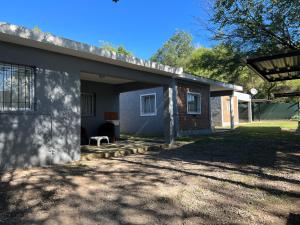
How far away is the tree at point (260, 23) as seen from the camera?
34.0 feet

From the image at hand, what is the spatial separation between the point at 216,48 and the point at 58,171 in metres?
11.1

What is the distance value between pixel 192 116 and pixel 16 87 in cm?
1030

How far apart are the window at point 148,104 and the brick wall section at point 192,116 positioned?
2483mm

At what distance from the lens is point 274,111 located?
110 ft

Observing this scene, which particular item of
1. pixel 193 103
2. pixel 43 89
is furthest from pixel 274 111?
pixel 43 89

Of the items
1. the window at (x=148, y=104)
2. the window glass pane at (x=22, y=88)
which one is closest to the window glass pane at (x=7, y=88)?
the window glass pane at (x=22, y=88)

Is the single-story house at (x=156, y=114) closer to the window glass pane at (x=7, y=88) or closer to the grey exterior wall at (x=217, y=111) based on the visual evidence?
the grey exterior wall at (x=217, y=111)

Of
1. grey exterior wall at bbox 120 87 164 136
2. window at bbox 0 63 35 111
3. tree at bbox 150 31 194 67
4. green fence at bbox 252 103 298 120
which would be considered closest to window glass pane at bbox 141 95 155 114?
grey exterior wall at bbox 120 87 164 136

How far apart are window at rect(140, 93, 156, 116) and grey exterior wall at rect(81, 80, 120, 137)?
11.6 feet

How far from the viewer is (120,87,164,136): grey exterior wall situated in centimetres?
1680

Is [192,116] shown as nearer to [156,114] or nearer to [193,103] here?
[193,103]

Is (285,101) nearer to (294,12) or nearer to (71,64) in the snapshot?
(294,12)

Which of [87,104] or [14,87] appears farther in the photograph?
[87,104]

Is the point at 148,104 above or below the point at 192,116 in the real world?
above
